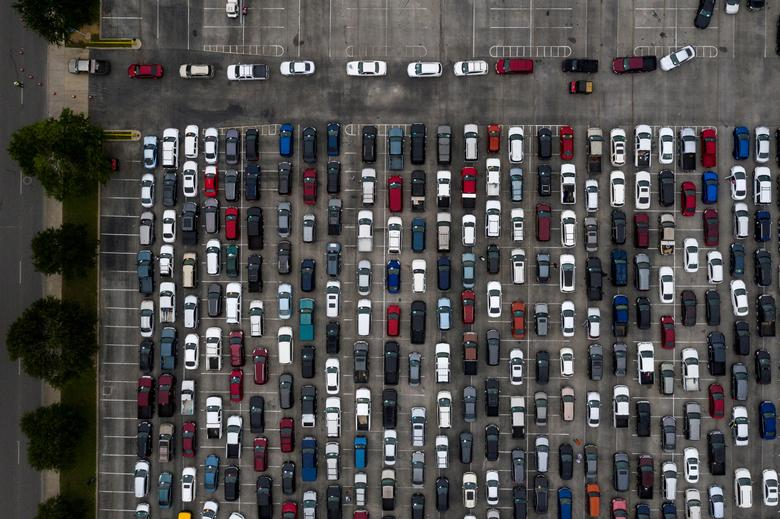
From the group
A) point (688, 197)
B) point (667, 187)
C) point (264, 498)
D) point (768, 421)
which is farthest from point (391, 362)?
point (768, 421)

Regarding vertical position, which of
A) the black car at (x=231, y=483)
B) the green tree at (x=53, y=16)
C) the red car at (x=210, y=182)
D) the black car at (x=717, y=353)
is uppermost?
the green tree at (x=53, y=16)

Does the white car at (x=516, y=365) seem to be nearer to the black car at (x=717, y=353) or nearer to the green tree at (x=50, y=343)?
the black car at (x=717, y=353)

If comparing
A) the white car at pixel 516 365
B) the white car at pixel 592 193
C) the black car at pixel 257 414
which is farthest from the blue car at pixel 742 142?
the black car at pixel 257 414

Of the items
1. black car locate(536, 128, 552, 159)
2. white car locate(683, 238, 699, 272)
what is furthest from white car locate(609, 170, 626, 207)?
white car locate(683, 238, 699, 272)

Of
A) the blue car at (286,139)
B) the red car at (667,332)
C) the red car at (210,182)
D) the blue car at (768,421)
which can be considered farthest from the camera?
the red car at (210,182)

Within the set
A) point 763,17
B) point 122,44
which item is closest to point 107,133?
point 122,44

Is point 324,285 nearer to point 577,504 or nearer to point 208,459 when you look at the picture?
point 208,459

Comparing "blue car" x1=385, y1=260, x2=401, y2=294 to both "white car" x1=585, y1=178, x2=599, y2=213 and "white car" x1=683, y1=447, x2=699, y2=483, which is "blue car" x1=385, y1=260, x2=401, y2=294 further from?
"white car" x1=683, y1=447, x2=699, y2=483
